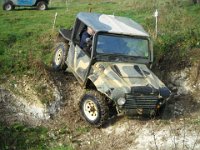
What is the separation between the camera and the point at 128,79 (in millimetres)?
8766

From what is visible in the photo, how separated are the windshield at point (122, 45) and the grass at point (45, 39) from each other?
1.73 meters

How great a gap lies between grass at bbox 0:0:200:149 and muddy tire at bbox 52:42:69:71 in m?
0.31

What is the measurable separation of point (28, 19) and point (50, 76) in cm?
779

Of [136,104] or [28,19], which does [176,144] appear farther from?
[28,19]

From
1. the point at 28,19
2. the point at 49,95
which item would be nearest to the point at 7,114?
the point at 49,95

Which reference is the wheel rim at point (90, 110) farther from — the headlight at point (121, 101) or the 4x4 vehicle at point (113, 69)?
the headlight at point (121, 101)

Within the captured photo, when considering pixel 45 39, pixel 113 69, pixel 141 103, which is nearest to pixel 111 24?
pixel 113 69

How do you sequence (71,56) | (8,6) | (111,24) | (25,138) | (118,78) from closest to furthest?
(25,138)
(118,78)
(111,24)
(71,56)
(8,6)

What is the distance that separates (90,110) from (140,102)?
1.05 m

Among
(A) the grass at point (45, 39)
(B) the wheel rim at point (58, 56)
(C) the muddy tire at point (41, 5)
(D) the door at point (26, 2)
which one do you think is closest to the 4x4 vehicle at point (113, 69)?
(B) the wheel rim at point (58, 56)

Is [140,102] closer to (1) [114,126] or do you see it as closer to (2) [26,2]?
(1) [114,126]

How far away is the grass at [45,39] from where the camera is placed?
8430 millimetres

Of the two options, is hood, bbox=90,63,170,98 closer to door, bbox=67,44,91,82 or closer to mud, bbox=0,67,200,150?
door, bbox=67,44,91,82

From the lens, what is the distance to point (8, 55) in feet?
37.8
